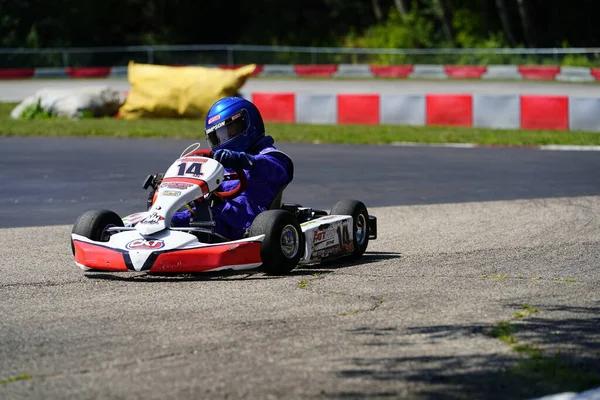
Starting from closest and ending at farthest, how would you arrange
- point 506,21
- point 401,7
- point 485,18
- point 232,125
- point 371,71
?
point 232,125, point 371,71, point 506,21, point 485,18, point 401,7

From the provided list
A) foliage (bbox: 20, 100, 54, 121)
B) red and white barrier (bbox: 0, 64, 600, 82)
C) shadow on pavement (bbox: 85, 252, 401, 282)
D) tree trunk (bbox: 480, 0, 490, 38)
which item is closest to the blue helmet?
shadow on pavement (bbox: 85, 252, 401, 282)

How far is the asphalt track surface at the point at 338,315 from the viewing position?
408 centimetres

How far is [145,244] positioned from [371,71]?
2783 centimetres

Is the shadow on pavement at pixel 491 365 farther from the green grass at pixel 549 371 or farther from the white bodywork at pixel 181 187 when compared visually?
the white bodywork at pixel 181 187

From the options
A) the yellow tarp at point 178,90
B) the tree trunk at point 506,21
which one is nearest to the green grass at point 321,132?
the yellow tarp at point 178,90

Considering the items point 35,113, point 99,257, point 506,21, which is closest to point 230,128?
point 99,257

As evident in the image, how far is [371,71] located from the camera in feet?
111

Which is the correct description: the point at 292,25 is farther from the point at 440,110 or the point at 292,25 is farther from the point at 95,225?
the point at 95,225

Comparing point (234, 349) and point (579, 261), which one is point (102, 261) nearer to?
point (234, 349)

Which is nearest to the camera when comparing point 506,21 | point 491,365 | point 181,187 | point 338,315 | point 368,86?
point 491,365

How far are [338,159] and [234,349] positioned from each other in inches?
403

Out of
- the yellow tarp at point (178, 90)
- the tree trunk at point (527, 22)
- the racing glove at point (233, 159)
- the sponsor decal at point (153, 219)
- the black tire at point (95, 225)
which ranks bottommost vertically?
the black tire at point (95, 225)

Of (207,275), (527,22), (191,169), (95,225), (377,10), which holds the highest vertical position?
(377,10)

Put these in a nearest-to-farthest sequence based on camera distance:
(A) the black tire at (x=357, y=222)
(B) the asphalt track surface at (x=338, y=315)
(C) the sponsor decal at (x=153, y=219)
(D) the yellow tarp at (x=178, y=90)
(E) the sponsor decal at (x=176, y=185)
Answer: (B) the asphalt track surface at (x=338, y=315) → (C) the sponsor decal at (x=153, y=219) → (E) the sponsor decal at (x=176, y=185) → (A) the black tire at (x=357, y=222) → (D) the yellow tarp at (x=178, y=90)
